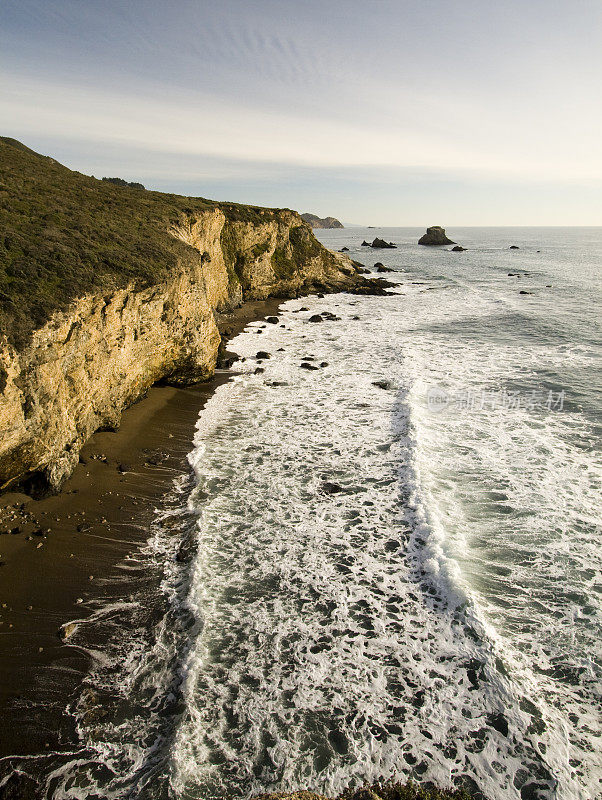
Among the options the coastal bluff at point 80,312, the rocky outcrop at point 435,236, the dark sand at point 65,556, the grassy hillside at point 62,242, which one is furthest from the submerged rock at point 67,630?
the rocky outcrop at point 435,236

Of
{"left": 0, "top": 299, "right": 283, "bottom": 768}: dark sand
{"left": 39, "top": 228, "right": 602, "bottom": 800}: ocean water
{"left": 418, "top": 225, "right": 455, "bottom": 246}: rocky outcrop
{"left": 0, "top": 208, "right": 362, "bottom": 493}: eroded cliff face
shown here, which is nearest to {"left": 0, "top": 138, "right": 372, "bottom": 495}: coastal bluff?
{"left": 0, "top": 208, "right": 362, "bottom": 493}: eroded cliff face

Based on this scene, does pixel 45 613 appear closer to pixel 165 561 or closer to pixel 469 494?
pixel 165 561

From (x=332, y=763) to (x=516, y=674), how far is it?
11.2 feet

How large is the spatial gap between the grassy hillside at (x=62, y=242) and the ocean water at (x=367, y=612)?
593cm

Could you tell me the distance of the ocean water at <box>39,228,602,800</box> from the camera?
5961 mm

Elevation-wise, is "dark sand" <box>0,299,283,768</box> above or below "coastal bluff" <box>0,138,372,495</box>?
below

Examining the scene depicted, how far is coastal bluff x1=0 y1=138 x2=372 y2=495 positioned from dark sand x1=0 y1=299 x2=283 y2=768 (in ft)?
2.49

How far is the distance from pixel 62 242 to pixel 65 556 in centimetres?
1006

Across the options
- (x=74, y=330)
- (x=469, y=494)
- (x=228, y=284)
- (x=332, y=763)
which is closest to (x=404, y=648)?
(x=332, y=763)

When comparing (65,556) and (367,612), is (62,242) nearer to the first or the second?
(65,556)

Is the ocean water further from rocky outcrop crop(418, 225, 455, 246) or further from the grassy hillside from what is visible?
rocky outcrop crop(418, 225, 455, 246)

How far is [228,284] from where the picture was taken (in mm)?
35469

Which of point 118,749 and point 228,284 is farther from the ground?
point 228,284

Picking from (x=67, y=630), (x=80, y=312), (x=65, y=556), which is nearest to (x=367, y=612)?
(x=67, y=630)
